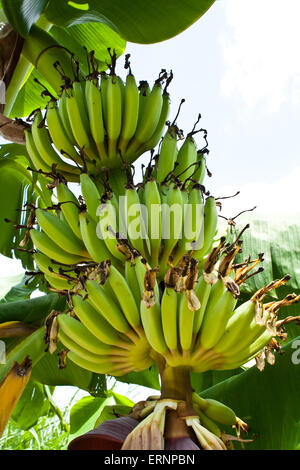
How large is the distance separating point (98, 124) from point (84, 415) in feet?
5.06

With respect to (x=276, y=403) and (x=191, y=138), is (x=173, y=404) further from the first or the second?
(x=191, y=138)

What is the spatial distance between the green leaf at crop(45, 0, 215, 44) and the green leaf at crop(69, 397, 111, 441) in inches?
66.2

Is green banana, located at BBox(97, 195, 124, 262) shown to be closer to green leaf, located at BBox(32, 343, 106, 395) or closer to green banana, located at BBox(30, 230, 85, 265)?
green banana, located at BBox(30, 230, 85, 265)

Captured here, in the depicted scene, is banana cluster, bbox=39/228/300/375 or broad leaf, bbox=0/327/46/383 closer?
banana cluster, bbox=39/228/300/375

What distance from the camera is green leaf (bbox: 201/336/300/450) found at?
4.12 feet

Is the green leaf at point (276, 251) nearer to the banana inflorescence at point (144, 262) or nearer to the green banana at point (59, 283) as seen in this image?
the banana inflorescence at point (144, 262)

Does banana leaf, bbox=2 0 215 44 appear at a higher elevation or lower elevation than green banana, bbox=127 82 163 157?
higher

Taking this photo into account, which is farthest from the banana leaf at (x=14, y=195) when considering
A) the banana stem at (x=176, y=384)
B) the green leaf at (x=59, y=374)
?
the banana stem at (x=176, y=384)

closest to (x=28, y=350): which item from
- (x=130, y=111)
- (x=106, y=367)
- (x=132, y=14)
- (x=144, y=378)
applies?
(x=106, y=367)

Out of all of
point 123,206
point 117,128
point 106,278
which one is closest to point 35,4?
point 117,128

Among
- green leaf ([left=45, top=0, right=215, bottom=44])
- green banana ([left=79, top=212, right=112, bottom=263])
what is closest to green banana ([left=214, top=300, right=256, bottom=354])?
green banana ([left=79, top=212, right=112, bottom=263])

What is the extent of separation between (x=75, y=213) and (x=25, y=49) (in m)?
0.65

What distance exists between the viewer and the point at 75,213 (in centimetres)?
129

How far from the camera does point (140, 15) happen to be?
1629 millimetres
